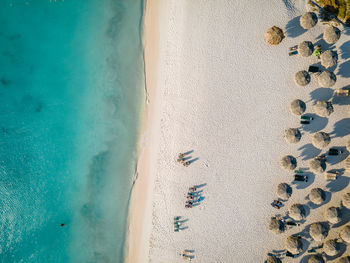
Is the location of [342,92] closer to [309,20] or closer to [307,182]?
[309,20]

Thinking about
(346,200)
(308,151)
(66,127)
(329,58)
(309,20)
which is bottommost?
(346,200)

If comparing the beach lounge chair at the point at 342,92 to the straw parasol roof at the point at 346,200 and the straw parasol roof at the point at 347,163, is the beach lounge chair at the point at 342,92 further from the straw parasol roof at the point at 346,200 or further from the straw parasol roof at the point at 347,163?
the straw parasol roof at the point at 346,200

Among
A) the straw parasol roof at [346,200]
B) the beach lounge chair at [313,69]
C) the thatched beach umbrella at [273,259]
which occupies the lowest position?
the thatched beach umbrella at [273,259]

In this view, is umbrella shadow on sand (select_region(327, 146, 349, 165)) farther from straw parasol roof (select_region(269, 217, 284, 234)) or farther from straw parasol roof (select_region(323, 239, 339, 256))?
straw parasol roof (select_region(269, 217, 284, 234))

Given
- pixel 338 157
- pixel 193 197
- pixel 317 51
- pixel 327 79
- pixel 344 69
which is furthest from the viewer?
Result: pixel 338 157

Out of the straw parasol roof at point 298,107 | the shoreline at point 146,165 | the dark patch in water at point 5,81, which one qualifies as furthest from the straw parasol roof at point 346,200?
the dark patch in water at point 5,81

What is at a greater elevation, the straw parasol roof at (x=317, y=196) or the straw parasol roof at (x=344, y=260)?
the straw parasol roof at (x=317, y=196)

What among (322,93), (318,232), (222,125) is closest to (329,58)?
(322,93)
